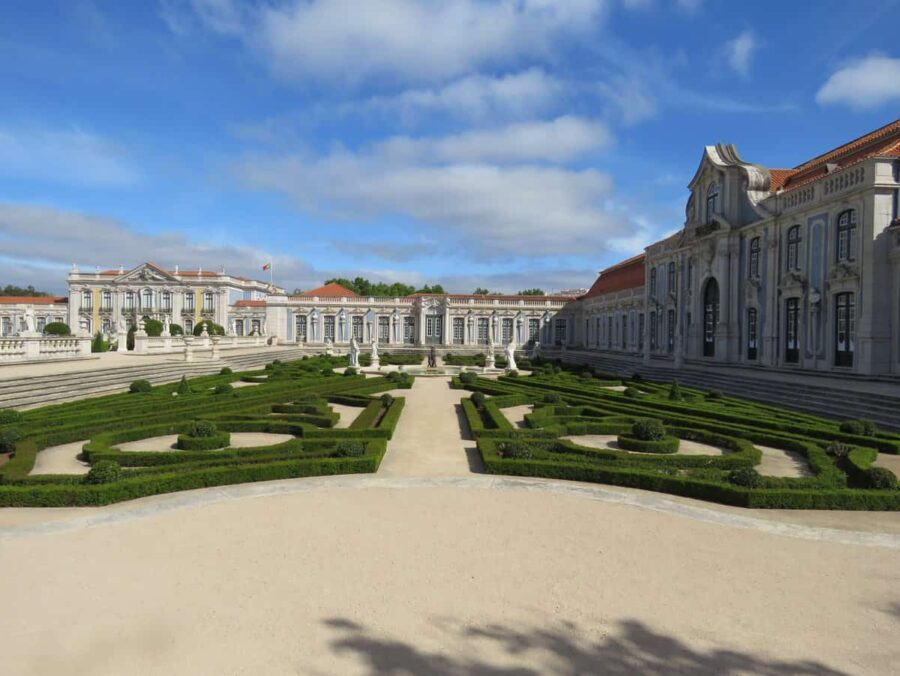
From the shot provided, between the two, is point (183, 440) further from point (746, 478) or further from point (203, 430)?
point (746, 478)

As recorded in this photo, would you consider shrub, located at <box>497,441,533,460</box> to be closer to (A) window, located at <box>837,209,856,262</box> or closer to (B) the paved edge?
(B) the paved edge

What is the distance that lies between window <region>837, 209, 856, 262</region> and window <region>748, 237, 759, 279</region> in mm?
5851

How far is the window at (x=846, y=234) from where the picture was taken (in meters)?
21.3

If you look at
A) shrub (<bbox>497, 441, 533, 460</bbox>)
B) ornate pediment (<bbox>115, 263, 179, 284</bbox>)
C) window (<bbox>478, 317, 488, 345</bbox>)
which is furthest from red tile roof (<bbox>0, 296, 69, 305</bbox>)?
A: shrub (<bbox>497, 441, 533, 460</bbox>)

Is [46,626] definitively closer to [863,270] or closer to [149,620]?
[149,620]

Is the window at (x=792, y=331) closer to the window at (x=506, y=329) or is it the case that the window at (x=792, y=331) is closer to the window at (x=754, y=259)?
the window at (x=754, y=259)

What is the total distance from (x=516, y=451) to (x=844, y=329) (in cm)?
1912

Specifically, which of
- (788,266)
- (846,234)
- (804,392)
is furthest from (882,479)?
(788,266)

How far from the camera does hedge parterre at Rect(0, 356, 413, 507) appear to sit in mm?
7953

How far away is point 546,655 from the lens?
4137mm

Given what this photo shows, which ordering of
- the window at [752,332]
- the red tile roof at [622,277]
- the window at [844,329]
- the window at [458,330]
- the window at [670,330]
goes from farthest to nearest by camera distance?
the window at [458,330]
the red tile roof at [622,277]
the window at [670,330]
the window at [752,332]
the window at [844,329]

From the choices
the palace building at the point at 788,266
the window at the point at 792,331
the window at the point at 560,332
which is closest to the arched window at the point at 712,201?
the palace building at the point at 788,266

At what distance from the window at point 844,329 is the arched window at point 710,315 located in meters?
8.89

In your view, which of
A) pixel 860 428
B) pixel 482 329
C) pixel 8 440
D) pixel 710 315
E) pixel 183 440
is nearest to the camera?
pixel 8 440
